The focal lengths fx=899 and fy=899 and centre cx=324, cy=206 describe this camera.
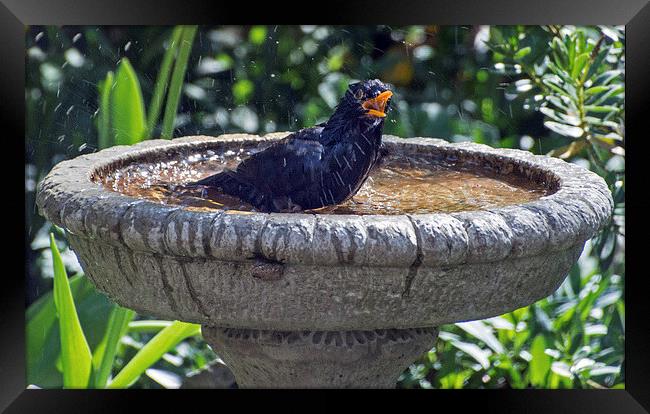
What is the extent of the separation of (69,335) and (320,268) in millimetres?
1841

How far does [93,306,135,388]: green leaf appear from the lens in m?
4.02

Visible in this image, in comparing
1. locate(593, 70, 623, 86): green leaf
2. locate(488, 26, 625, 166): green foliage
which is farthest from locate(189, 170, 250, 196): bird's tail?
locate(593, 70, 623, 86): green leaf

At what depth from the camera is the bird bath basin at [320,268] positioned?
2.27 metres

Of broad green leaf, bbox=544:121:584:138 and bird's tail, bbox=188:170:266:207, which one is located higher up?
bird's tail, bbox=188:170:266:207

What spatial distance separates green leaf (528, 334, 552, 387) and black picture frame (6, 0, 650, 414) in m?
0.93

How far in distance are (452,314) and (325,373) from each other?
1.70ft

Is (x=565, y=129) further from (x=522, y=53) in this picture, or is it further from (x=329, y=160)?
(x=329, y=160)

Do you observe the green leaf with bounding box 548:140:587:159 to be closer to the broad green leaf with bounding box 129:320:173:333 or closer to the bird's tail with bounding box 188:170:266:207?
the broad green leaf with bounding box 129:320:173:333

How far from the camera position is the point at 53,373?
4352 millimetres

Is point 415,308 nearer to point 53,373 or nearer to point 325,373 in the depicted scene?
point 325,373
